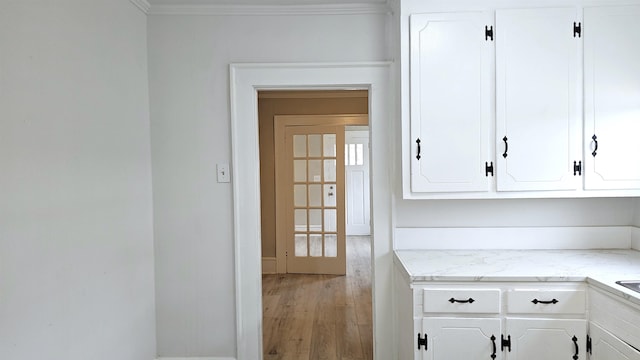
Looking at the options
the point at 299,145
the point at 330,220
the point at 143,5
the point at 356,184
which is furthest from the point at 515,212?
the point at 356,184

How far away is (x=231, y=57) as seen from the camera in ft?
7.58

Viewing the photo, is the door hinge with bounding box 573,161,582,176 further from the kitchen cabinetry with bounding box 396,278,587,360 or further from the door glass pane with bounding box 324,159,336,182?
the door glass pane with bounding box 324,159,336,182

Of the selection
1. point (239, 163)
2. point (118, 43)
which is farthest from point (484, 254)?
point (118, 43)

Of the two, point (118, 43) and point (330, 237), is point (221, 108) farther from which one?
point (330, 237)

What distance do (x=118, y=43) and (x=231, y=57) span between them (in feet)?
2.09

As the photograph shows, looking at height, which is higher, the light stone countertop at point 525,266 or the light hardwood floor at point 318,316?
the light stone countertop at point 525,266

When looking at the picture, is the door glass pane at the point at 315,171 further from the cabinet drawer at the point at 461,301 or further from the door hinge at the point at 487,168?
the cabinet drawer at the point at 461,301

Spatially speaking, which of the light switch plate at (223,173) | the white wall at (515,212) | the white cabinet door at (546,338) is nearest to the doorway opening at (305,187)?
the white wall at (515,212)

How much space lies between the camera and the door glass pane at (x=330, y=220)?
14.5ft

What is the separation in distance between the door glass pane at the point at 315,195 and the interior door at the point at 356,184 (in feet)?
9.77

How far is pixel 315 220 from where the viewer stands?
177 inches

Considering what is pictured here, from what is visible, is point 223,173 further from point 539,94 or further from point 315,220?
point 315,220

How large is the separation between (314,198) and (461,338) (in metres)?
2.92

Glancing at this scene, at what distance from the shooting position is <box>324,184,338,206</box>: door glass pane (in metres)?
4.45
